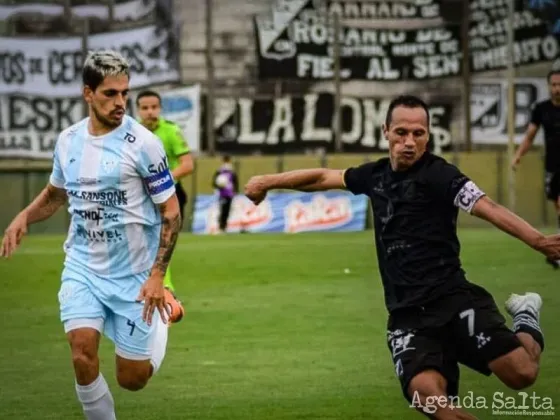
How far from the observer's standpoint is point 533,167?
44875mm

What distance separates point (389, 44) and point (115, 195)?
125 feet

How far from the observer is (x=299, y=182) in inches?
344

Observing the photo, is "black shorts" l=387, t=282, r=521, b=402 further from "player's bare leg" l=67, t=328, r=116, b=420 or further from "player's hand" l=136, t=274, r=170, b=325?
"player's bare leg" l=67, t=328, r=116, b=420

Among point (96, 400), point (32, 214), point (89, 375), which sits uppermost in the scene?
point (32, 214)

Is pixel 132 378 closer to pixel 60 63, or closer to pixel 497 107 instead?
pixel 60 63

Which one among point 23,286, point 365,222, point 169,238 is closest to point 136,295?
point 169,238

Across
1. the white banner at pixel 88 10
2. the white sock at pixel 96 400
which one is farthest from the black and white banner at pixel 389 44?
the white sock at pixel 96 400

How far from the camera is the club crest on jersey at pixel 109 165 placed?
8.89m

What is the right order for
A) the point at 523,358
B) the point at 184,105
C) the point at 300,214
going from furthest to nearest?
the point at 184,105, the point at 300,214, the point at 523,358

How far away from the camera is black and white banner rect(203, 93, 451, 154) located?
45.3 meters

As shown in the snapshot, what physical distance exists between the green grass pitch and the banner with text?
42.1ft

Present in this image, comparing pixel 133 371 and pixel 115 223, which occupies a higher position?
pixel 115 223

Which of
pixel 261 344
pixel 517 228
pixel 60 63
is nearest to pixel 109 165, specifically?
pixel 517 228

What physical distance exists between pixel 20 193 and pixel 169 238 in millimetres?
35193
